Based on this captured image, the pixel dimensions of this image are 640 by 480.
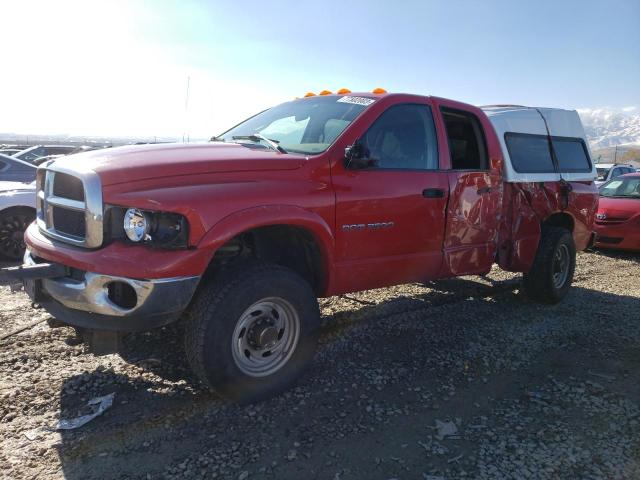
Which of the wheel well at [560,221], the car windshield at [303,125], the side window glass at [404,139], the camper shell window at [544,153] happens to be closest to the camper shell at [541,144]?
the camper shell window at [544,153]

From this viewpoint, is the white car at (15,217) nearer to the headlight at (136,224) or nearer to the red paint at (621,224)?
the headlight at (136,224)

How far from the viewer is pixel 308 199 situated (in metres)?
3.32

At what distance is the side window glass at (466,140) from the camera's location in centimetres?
476

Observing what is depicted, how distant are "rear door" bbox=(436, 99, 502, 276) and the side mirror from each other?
108cm

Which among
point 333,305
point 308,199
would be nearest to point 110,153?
point 308,199

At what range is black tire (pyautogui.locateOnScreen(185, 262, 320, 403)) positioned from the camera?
2.95m

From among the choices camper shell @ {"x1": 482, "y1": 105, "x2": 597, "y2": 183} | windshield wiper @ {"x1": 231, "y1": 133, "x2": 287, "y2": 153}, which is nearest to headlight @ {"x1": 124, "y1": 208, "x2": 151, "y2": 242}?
windshield wiper @ {"x1": 231, "y1": 133, "x2": 287, "y2": 153}

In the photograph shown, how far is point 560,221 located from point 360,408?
4.06 meters

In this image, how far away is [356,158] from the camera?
11.5ft

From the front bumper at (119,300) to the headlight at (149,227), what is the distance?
0.23 m

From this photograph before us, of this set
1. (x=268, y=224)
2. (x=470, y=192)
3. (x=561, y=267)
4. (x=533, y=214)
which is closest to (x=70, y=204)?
(x=268, y=224)

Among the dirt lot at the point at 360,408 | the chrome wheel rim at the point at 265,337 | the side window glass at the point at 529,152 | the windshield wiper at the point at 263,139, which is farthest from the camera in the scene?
the side window glass at the point at 529,152

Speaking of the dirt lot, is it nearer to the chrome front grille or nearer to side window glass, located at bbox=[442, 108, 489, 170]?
the chrome front grille

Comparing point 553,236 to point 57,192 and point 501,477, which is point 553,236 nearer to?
point 501,477
